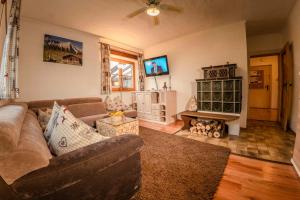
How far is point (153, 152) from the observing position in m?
2.20

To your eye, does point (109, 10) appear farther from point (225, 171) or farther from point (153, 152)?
point (225, 171)

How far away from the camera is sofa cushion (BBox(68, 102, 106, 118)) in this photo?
3.00 m

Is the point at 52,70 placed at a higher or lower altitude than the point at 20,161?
higher

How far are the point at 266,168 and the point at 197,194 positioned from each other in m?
1.08

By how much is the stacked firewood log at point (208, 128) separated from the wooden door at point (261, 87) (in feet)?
12.4

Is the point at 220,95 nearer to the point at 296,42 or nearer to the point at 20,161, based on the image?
the point at 296,42

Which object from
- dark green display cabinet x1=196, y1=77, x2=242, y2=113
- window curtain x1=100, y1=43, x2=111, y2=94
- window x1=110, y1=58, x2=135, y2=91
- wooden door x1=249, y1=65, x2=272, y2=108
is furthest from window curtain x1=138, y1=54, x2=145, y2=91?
wooden door x1=249, y1=65, x2=272, y2=108

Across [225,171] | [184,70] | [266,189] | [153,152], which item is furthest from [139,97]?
[266,189]

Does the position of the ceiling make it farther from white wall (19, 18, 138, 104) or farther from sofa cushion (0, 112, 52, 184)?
sofa cushion (0, 112, 52, 184)

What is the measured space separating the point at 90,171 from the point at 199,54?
3.78 meters

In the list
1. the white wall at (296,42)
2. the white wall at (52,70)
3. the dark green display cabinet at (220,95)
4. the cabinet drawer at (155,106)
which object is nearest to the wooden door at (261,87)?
the white wall at (296,42)

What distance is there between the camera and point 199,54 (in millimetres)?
3752

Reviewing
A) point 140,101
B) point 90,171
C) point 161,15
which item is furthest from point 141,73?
point 90,171

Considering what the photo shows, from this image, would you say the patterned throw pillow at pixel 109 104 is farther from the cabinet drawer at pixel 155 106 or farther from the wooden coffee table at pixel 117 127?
the wooden coffee table at pixel 117 127
